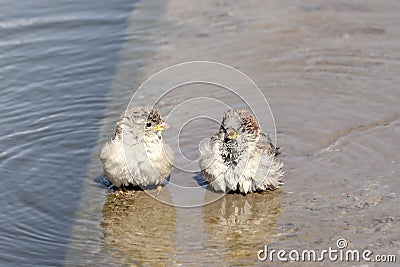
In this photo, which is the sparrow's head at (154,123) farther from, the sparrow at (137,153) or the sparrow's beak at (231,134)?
the sparrow's beak at (231,134)

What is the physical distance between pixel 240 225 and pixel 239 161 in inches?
28.3

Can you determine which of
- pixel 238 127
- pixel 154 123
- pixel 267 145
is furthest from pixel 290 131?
pixel 154 123

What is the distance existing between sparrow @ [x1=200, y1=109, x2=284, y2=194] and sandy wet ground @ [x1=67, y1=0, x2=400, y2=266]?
0.21 metres

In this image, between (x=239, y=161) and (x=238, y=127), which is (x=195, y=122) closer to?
(x=238, y=127)

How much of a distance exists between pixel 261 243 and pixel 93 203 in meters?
1.92

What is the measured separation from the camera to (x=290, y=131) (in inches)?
350

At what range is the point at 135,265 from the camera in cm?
660

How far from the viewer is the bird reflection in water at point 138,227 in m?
6.76

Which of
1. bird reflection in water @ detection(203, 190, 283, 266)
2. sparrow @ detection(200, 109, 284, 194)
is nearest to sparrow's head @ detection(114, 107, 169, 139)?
sparrow @ detection(200, 109, 284, 194)

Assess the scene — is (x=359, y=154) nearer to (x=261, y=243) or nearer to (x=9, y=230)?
(x=261, y=243)

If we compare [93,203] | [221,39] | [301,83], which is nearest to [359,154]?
[301,83]

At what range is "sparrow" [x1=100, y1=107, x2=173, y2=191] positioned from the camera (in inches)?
302

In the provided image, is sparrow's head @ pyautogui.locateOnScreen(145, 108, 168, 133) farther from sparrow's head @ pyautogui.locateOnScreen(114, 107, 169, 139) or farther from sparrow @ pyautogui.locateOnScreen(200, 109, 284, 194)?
sparrow @ pyautogui.locateOnScreen(200, 109, 284, 194)

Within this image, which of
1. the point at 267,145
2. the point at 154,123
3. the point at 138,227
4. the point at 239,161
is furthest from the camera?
the point at 267,145
